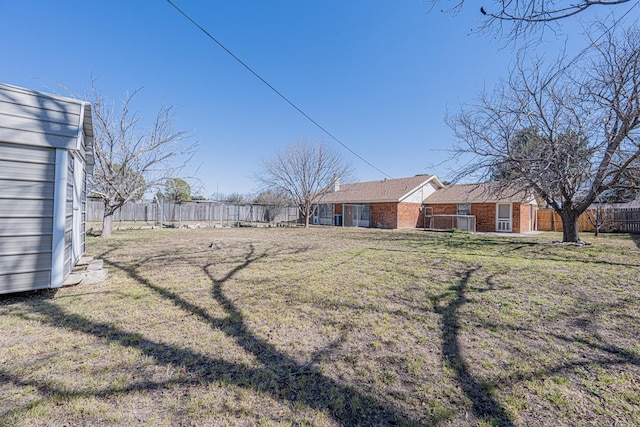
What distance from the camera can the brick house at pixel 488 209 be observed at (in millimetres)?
16953

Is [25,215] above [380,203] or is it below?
below

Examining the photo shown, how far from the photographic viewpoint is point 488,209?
59.0ft

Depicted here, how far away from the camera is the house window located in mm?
18672

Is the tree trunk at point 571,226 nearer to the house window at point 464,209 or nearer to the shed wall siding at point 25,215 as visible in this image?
the house window at point 464,209

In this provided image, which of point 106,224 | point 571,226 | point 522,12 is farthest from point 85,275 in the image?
point 571,226

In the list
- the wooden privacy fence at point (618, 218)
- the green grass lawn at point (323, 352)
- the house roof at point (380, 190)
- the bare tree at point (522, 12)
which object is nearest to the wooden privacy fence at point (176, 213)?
the house roof at point (380, 190)

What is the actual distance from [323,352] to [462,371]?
3.88 ft

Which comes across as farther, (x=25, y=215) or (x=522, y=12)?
(x=25, y=215)

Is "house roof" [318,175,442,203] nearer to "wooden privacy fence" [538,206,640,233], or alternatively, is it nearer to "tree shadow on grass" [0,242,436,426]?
"wooden privacy fence" [538,206,640,233]

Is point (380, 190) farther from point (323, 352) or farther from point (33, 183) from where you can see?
point (33, 183)

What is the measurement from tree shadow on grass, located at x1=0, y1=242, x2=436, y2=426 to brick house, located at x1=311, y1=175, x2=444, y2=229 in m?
17.6

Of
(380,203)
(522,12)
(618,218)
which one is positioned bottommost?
(618,218)

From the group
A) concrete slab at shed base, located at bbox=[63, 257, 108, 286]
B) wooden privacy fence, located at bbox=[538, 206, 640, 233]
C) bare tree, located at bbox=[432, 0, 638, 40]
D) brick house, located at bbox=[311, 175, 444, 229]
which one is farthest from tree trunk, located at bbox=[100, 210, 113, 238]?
wooden privacy fence, located at bbox=[538, 206, 640, 233]

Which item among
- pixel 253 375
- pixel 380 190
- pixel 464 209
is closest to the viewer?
pixel 253 375
